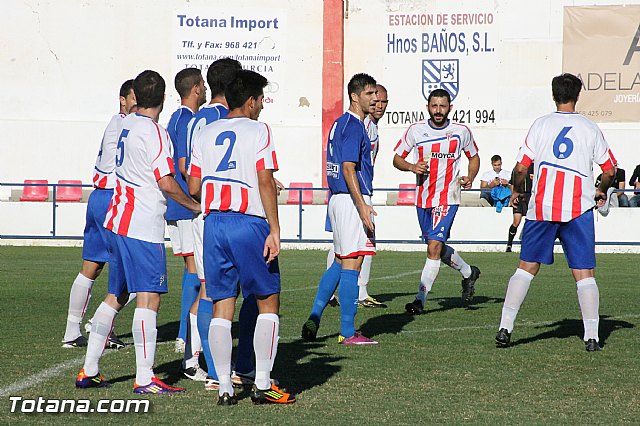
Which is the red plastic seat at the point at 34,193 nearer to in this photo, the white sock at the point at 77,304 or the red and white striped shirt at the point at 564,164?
the white sock at the point at 77,304

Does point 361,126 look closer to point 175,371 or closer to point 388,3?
point 175,371

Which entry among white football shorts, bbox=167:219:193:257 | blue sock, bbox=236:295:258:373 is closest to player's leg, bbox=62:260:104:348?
white football shorts, bbox=167:219:193:257

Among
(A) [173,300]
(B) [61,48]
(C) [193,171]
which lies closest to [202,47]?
(B) [61,48]

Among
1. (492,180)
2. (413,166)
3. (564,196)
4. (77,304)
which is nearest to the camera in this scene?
(564,196)

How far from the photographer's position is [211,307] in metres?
6.86

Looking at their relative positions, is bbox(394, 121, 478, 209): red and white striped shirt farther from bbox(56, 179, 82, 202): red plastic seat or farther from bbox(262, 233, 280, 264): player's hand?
bbox(56, 179, 82, 202): red plastic seat

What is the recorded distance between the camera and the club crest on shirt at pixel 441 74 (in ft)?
92.9

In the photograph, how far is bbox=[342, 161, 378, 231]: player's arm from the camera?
8414 millimetres

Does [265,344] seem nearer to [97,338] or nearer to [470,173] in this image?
[97,338]

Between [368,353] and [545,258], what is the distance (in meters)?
1.66

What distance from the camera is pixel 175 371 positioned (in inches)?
293

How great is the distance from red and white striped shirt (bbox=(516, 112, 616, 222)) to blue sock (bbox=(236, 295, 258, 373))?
9.19 feet

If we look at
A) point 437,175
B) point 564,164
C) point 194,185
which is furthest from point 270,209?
point 437,175

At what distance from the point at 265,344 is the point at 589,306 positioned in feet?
11.1
